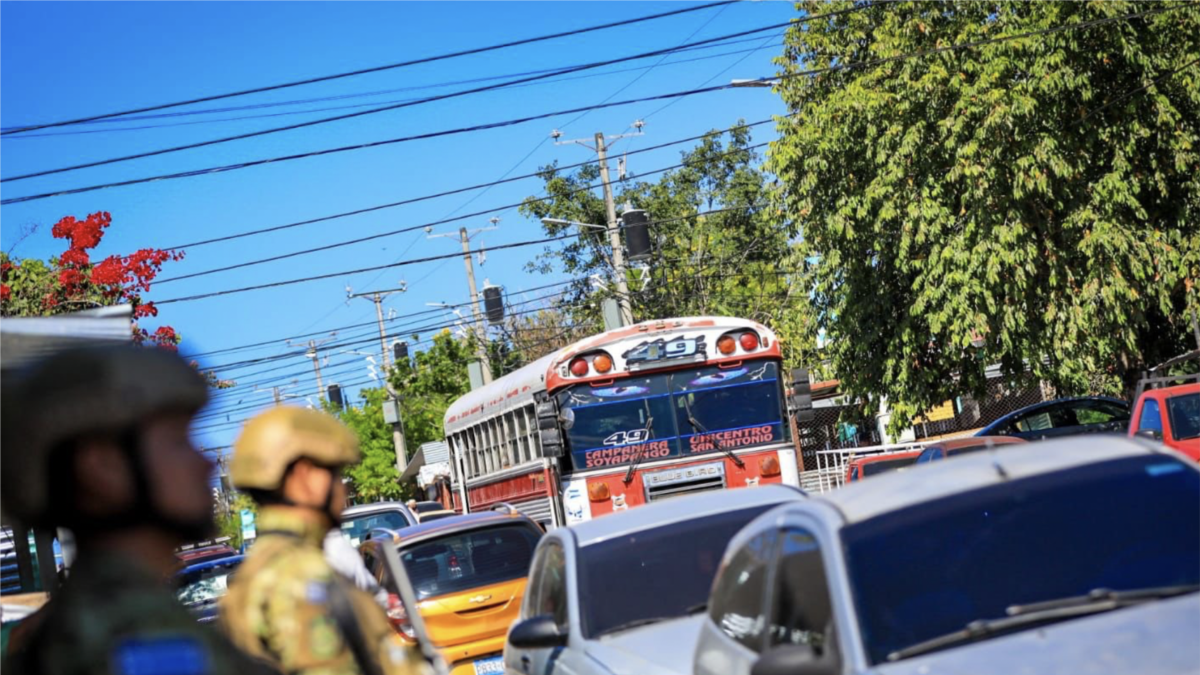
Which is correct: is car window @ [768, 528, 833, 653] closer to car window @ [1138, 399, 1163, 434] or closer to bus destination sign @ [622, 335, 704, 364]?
bus destination sign @ [622, 335, 704, 364]

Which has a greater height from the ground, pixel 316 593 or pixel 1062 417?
pixel 316 593

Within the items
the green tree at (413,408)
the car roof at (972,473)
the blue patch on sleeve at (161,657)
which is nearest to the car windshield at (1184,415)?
the car roof at (972,473)

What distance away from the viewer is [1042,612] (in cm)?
482

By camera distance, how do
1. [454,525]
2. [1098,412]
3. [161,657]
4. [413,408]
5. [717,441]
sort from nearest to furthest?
[161,657]
[454,525]
[717,441]
[1098,412]
[413,408]

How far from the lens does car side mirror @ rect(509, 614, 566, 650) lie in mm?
7523

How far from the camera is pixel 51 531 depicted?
2.21m

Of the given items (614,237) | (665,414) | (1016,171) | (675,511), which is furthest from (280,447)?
(614,237)

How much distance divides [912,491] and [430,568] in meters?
7.52

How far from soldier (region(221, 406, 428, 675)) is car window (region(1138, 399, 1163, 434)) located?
52.8 feet

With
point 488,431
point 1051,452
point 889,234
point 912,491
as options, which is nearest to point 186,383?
point 912,491

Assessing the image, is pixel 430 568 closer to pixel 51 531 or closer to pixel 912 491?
pixel 912 491

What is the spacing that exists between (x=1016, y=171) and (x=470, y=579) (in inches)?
605

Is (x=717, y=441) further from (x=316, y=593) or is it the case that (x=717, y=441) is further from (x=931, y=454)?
(x=316, y=593)

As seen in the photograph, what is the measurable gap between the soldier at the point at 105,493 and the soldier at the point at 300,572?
1.12 m
